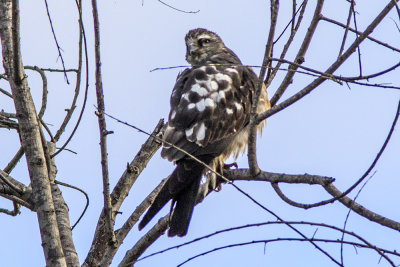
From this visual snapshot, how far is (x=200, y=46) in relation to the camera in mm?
6609

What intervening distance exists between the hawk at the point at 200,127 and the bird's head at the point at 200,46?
1.02m

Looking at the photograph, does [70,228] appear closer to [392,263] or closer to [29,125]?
[29,125]

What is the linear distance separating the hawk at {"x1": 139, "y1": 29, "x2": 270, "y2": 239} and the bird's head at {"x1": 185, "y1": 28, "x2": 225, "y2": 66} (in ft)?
3.35

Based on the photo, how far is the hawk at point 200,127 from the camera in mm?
4332

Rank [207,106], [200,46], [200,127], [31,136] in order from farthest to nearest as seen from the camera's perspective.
→ [200,46], [207,106], [200,127], [31,136]

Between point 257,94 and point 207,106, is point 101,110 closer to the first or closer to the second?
point 257,94

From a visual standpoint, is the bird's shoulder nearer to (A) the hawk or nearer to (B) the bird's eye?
(A) the hawk

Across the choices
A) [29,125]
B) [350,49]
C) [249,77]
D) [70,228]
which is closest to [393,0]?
→ [350,49]

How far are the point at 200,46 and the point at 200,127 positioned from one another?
2151 mm

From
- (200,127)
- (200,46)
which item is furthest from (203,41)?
(200,127)

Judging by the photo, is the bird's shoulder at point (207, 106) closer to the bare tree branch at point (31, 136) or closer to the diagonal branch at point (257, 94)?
the diagonal branch at point (257, 94)

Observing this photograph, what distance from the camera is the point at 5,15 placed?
12.0 ft

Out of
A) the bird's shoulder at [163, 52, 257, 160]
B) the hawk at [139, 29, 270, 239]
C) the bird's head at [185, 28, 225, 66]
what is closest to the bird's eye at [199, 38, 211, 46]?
the bird's head at [185, 28, 225, 66]

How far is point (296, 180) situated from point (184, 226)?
3.21 ft
